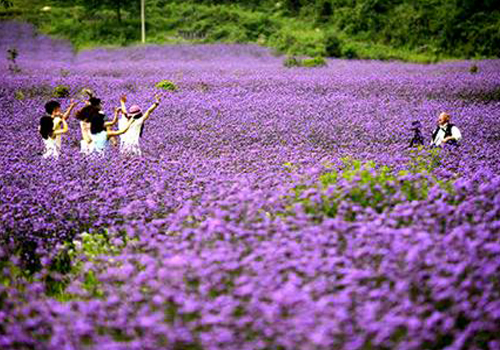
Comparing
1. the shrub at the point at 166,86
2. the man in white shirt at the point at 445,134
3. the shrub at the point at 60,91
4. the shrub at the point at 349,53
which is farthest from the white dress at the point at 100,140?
the shrub at the point at 349,53

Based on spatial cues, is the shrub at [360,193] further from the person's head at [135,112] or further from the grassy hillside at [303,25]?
the grassy hillside at [303,25]

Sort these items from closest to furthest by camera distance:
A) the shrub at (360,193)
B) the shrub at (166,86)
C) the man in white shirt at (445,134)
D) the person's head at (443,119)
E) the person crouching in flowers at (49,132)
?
the shrub at (360,193) → the person crouching in flowers at (49,132) → the man in white shirt at (445,134) → the person's head at (443,119) → the shrub at (166,86)

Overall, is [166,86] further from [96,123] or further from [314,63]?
[314,63]

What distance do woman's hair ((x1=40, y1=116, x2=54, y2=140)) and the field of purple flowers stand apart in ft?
0.72

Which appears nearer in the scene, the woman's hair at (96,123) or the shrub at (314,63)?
the woman's hair at (96,123)

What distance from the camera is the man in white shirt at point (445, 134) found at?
647cm

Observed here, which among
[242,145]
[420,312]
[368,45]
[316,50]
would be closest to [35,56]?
[316,50]

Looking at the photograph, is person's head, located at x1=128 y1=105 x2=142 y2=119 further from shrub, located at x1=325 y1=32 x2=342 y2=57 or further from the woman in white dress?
shrub, located at x1=325 y1=32 x2=342 y2=57

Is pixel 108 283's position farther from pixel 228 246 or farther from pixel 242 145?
pixel 242 145

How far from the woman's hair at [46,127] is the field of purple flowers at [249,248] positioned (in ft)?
0.72

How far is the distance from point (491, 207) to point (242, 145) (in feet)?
13.4

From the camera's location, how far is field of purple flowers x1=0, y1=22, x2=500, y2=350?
85.0 inches

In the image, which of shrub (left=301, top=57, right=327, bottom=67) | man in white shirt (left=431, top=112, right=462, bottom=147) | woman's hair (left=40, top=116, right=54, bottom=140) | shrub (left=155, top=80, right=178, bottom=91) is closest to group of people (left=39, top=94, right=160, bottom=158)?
woman's hair (left=40, top=116, right=54, bottom=140)

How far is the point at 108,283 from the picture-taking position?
276 cm
